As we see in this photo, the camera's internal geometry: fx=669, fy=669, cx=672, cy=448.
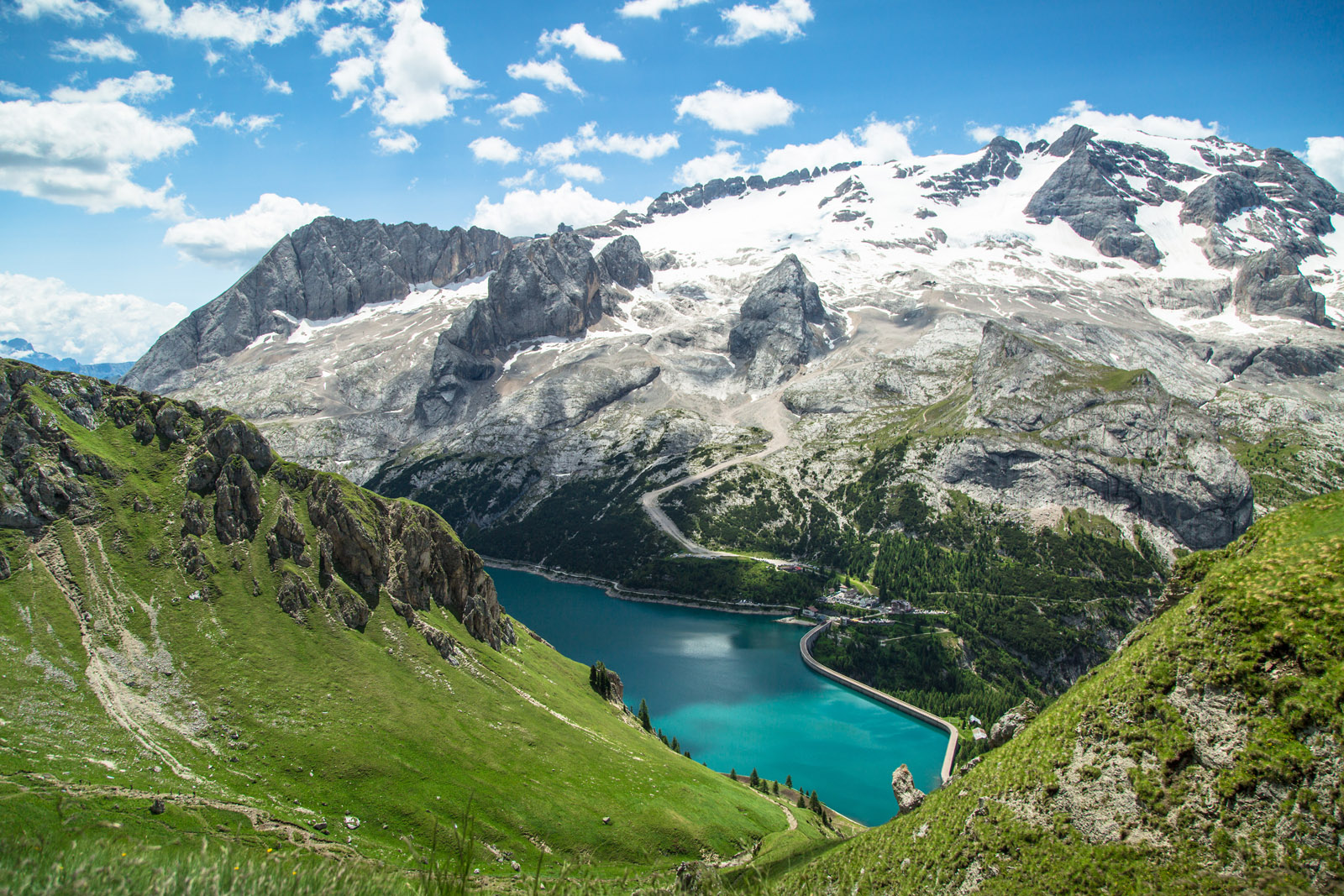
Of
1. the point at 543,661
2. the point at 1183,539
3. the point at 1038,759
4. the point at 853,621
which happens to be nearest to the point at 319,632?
the point at 543,661

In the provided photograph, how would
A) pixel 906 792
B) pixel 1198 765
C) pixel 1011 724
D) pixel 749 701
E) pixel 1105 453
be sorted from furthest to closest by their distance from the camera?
1. pixel 1105 453
2. pixel 749 701
3. pixel 906 792
4. pixel 1011 724
5. pixel 1198 765

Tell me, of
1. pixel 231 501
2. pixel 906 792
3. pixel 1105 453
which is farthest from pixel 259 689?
pixel 1105 453

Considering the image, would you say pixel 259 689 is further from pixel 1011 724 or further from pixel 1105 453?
pixel 1105 453

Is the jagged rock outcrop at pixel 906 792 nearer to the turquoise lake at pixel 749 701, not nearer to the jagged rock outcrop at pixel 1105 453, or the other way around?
the turquoise lake at pixel 749 701

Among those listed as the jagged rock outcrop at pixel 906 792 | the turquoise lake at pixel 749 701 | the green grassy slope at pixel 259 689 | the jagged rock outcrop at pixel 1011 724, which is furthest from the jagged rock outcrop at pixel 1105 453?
the jagged rock outcrop at pixel 906 792

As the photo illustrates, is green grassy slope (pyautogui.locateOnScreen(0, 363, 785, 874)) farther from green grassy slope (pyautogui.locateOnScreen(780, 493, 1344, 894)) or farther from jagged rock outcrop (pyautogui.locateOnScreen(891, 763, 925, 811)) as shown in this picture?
green grassy slope (pyautogui.locateOnScreen(780, 493, 1344, 894))

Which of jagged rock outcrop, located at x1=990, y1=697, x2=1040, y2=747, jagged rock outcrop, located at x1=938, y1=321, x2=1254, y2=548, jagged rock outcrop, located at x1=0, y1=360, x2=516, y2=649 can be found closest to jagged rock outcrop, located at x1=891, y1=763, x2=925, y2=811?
jagged rock outcrop, located at x1=990, y1=697, x2=1040, y2=747
